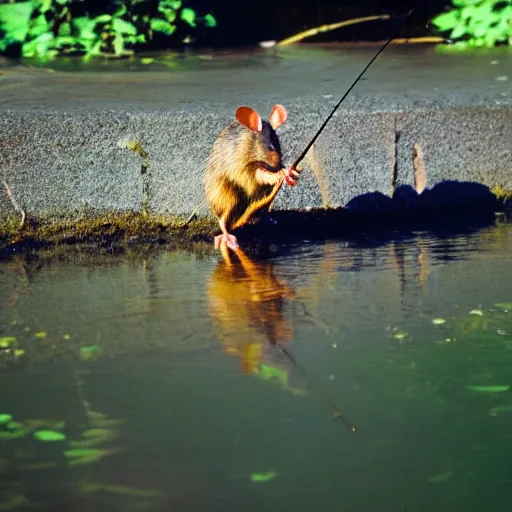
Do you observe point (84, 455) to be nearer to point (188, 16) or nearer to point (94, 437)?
point (94, 437)

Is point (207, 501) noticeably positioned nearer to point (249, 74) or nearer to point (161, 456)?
point (161, 456)

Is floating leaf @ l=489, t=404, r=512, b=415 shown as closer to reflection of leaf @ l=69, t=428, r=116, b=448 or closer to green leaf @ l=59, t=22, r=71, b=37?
reflection of leaf @ l=69, t=428, r=116, b=448

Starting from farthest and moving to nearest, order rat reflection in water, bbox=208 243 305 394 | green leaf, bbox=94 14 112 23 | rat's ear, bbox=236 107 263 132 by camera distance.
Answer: green leaf, bbox=94 14 112 23 < rat's ear, bbox=236 107 263 132 < rat reflection in water, bbox=208 243 305 394

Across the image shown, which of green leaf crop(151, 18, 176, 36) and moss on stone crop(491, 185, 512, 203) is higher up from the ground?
green leaf crop(151, 18, 176, 36)

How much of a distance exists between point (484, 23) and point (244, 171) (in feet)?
11.3

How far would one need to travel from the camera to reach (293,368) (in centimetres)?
326

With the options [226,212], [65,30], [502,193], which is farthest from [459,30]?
[226,212]

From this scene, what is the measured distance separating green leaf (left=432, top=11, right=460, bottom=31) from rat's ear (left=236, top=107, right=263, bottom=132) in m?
3.61

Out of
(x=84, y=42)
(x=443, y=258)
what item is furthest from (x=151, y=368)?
(x=84, y=42)

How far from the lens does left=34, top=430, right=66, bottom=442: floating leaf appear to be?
282 cm

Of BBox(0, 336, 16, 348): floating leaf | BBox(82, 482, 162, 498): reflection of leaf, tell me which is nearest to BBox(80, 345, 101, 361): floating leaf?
BBox(0, 336, 16, 348): floating leaf

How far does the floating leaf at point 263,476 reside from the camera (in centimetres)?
259

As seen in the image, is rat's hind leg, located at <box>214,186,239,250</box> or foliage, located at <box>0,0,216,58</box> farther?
foliage, located at <box>0,0,216,58</box>

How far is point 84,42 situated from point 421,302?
4.24 metres
